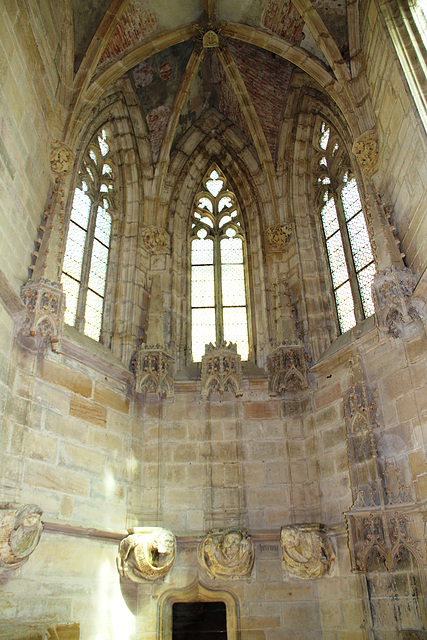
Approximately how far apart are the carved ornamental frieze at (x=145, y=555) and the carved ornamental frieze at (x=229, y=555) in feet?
1.65

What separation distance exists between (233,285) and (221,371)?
2.33 metres

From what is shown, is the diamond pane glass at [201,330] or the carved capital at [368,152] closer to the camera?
the carved capital at [368,152]

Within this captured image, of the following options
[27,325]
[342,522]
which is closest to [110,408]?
[27,325]

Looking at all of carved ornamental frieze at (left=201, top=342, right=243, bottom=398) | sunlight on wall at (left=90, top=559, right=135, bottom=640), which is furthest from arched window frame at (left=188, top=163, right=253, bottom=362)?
sunlight on wall at (left=90, top=559, right=135, bottom=640)

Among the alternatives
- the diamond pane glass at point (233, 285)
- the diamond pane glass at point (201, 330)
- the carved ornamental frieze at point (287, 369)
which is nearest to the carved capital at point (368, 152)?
the carved ornamental frieze at point (287, 369)

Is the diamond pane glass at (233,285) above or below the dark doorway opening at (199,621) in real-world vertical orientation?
above

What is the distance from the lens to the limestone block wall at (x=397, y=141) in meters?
6.94

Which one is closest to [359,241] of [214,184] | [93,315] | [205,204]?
[205,204]

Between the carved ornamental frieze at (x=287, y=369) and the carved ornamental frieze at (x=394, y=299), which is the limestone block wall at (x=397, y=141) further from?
the carved ornamental frieze at (x=287, y=369)

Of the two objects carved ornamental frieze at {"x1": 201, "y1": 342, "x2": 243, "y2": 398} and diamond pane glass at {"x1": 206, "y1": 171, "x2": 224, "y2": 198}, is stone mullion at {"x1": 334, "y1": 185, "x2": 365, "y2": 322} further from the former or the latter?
diamond pane glass at {"x1": 206, "y1": 171, "x2": 224, "y2": 198}

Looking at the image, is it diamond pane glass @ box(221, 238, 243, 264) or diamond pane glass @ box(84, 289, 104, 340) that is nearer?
diamond pane glass @ box(84, 289, 104, 340)

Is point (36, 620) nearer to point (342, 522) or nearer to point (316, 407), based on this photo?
point (342, 522)

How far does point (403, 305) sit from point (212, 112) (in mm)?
6949

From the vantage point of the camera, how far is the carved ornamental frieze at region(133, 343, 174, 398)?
8.84 metres
